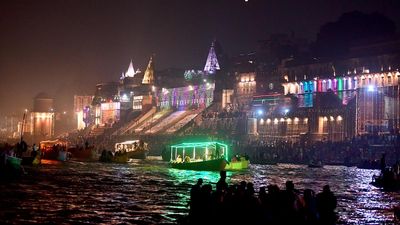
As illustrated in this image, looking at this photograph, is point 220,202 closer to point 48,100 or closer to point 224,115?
point 224,115

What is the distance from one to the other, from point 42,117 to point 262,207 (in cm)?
14728

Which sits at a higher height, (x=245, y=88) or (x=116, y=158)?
(x=245, y=88)

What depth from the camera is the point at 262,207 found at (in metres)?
15.3

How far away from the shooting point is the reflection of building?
498ft

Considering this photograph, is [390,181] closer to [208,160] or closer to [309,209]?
[208,160]

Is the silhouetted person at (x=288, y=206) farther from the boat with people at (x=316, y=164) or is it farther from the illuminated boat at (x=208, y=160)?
the boat with people at (x=316, y=164)

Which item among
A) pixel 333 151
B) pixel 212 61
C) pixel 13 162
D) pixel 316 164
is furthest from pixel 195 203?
pixel 212 61

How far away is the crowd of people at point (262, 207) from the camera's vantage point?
49.6ft

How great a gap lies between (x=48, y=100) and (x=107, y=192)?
447 feet

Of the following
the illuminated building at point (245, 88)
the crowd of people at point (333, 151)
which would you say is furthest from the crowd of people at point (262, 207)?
the illuminated building at point (245, 88)

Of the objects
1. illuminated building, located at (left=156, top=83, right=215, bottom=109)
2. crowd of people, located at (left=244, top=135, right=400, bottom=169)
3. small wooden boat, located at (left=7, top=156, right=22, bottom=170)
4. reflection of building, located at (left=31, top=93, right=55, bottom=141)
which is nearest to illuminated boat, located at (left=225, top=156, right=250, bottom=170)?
crowd of people, located at (left=244, top=135, right=400, bottom=169)

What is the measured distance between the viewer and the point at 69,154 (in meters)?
68.6

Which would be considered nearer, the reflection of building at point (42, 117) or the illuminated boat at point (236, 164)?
the illuminated boat at point (236, 164)

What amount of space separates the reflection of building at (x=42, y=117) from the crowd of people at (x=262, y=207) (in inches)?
5436
